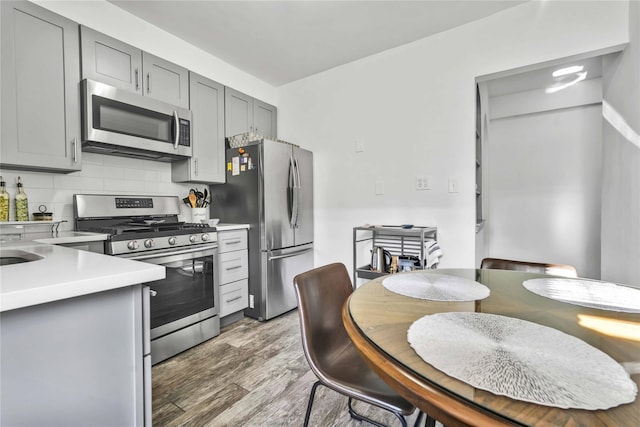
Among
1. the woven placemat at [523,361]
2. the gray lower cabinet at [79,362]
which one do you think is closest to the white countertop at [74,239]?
the gray lower cabinet at [79,362]

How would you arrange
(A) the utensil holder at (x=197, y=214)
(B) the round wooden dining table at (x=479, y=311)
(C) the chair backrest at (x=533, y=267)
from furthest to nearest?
(A) the utensil holder at (x=197, y=214)
(C) the chair backrest at (x=533, y=267)
(B) the round wooden dining table at (x=479, y=311)

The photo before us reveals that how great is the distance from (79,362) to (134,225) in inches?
61.3

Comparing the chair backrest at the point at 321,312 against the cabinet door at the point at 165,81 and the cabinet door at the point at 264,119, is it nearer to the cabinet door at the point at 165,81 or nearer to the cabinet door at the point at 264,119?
the cabinet door at the point at 165,81

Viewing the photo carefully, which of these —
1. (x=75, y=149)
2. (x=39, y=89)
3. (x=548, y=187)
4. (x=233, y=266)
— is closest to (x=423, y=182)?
(x=233, y=266)

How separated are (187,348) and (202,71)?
103 inches

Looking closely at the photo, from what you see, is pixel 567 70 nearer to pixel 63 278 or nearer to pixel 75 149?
pixel 63 278

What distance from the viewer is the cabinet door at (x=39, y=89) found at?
171 cm

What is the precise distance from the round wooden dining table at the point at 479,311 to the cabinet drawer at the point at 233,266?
1771mm

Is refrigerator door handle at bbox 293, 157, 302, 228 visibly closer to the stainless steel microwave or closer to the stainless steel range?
the stainless steel range

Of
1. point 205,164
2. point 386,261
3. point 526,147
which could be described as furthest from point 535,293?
point 526,147

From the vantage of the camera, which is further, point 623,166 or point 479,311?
point 623,166

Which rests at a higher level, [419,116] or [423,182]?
[419,116]

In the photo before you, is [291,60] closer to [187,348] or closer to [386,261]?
Result: [386,261]

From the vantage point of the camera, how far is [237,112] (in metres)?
3.16
